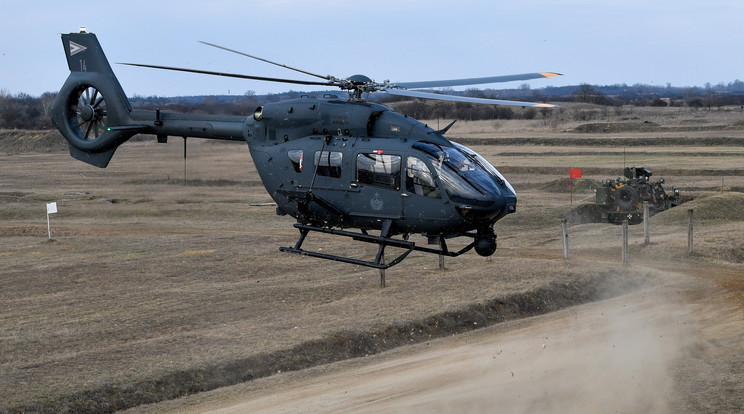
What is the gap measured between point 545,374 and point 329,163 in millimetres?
5654

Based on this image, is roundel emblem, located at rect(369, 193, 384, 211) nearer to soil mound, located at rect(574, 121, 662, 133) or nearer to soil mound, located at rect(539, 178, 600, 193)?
soil mound, located at rect(539, 178, 600, 193)

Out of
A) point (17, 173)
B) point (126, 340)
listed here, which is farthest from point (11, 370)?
point (17, 173)

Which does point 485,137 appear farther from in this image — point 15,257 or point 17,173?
point 15,257

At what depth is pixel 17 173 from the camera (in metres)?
52.1

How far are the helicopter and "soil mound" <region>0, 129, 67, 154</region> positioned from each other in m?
56.7

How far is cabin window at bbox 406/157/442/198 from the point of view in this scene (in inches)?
611

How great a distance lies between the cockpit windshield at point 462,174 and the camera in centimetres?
1518

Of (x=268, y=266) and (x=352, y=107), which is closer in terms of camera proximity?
(x=352, y=107)

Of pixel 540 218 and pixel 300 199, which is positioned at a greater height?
pixel 300 199

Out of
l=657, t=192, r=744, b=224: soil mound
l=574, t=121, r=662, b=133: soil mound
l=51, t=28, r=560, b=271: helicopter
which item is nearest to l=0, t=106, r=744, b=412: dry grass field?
l=657, t=192, r=744, b=224: soil mound

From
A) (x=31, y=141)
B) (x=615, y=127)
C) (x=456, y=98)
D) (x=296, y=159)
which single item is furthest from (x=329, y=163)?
(x=31, y=141)

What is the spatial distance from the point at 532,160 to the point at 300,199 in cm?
3692

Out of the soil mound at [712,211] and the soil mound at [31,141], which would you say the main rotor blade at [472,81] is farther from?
the soil mound at [31,141]

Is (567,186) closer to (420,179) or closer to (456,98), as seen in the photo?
(420,179)
